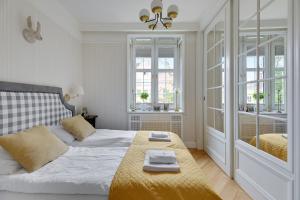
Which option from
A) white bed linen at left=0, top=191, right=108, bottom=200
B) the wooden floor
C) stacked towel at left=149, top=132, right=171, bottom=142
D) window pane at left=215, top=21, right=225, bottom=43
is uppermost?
window pane at left=215, top=21, right=225, bottom=43

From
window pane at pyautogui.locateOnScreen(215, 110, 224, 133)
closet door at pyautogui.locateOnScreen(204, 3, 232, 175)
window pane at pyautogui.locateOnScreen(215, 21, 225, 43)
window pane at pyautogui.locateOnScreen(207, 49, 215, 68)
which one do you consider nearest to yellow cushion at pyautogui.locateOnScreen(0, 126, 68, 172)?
closet door at pyautogui.locateOnScreen(204, 3, 232, 175)

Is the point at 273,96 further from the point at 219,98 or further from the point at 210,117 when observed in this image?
the point at 210,117

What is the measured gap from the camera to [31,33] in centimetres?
251

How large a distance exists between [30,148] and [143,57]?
3467 millimetres

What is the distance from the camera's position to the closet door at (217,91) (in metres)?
2.99

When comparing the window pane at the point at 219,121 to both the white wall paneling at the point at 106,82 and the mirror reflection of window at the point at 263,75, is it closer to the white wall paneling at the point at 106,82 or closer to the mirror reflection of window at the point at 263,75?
the mirror reflection of window at the point at 263,75

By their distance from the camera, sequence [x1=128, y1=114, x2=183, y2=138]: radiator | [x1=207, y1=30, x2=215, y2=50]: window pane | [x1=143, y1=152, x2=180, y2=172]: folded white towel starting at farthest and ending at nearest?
[x1=128, y1=114, x2=183, y2=138]: radiator
[x1=207, y1=30, x2=215, y2=50]: window pane
[x1=143, y1=152, x2=180, y2=172]: folded white towel

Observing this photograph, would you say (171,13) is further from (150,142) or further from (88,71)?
(88,71)

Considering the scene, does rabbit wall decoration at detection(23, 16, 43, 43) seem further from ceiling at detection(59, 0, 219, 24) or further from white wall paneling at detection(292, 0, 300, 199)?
white wall paneling at detection(292, 0, 300, 199)

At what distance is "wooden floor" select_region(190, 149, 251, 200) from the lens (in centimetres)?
238

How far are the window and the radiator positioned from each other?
0.38m

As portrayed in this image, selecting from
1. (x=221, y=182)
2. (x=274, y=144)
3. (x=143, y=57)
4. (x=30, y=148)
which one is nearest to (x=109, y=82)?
(x=143, y=57)

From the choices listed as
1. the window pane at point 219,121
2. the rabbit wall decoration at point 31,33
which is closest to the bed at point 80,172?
the rabbit wall decoration at point 31,33

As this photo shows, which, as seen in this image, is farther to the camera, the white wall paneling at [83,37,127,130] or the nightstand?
the white wall paneling at [83,37,127,130]
